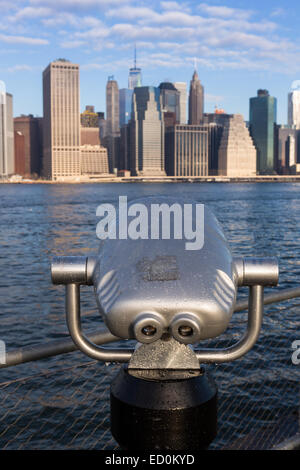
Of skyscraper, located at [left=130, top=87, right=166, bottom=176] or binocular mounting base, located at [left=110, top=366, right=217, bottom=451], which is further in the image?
skyscraper, located at [left=130, top=87, right=166, bottom=176]

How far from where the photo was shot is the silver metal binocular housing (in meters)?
1.27

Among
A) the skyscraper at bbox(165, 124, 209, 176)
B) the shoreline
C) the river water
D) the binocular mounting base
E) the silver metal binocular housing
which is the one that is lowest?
the river water

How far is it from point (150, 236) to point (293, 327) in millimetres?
12356

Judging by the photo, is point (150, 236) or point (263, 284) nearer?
point (150, 236)

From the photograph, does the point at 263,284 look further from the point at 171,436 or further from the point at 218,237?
the point at 171,436

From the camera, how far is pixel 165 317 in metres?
1.28

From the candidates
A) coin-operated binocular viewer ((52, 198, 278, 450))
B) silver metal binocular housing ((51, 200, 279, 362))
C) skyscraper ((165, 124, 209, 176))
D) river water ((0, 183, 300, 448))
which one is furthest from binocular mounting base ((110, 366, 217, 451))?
skyscraper ((165, 124, 209, 176))

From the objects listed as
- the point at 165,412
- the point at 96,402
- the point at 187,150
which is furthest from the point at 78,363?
the point at 187,150

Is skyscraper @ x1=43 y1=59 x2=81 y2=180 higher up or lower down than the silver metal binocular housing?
higher up

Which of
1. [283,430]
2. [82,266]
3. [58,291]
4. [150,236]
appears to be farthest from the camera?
[58,291]

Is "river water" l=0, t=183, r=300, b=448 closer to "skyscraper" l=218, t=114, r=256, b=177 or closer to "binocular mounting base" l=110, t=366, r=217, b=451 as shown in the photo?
"binocular mounting base" l=110, t=366, r=217, b=451
